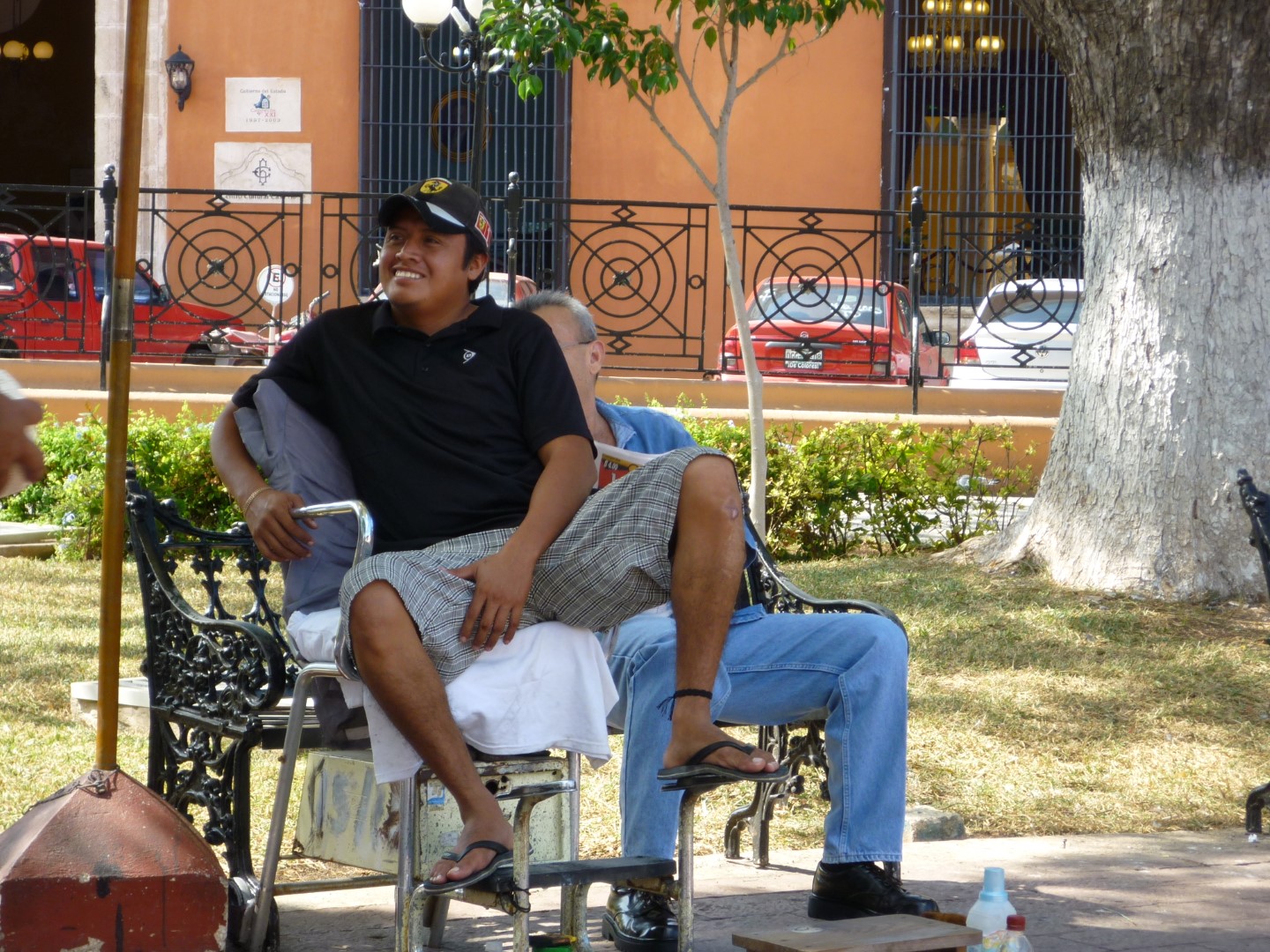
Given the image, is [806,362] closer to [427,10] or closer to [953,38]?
[427,10]

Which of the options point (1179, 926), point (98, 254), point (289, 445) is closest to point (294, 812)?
point (289, 445)

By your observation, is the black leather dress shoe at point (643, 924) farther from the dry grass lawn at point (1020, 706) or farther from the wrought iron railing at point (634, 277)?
the wrought iron railing at point (634, 277)

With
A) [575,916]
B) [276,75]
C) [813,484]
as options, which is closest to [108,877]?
[575,916]

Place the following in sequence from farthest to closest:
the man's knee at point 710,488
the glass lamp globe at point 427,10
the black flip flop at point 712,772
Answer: the glass lamp globe at point 427,10 < the man's knee at point 710,488 < the black flip flop at point 712,772

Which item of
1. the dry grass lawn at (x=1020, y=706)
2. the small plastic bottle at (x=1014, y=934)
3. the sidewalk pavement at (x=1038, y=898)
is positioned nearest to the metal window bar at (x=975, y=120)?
the dry grass lawn at (x=1020, y=706)

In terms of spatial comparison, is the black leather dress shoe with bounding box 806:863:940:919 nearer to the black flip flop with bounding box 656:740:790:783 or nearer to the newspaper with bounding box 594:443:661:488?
the black flip flop with bounding box 656:740:790:783

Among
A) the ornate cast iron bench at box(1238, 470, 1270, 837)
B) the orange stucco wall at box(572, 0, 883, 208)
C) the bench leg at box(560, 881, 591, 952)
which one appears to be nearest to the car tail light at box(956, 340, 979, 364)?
the orange stucco wall at box(572, 0, 883, 208)

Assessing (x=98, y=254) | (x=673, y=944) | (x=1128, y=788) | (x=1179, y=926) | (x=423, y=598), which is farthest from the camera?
(x=98, y=254)

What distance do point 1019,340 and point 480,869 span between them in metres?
10.9

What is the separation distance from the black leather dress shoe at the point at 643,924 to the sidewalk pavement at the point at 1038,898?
10 cm

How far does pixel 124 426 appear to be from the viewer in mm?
3068

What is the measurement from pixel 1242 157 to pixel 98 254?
32.8 feet

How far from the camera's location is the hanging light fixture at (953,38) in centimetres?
1683

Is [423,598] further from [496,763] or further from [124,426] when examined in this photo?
[124,426]
